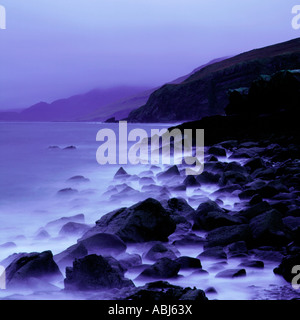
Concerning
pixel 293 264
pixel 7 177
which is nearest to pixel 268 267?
pixel 293 264

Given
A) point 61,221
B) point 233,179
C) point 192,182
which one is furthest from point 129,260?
point 192,182

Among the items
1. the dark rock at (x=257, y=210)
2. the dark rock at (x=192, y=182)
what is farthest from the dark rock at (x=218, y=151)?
the dark rock at (x=257, y=210)

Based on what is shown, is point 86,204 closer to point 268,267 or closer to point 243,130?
point 268,267

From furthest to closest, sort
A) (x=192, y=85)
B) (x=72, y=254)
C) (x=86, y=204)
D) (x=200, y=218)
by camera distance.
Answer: (x=192, y=85)
(x=86, y=204)
(x=200, y=218)
(x=72, y=254)

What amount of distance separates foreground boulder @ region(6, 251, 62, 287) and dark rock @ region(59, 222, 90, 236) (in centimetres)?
170

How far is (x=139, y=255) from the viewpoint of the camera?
4273 mm

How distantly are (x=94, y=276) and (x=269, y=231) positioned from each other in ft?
7.06

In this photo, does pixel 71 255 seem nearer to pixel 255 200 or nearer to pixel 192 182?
pixel 255 200

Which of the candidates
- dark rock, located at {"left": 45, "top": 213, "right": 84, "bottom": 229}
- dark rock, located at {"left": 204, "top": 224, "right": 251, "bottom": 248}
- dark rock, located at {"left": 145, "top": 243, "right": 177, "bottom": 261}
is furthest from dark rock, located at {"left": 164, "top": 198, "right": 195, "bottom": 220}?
dark rock, located at {"left": 45, "top": 213, "right": 84, "bottom": 229}

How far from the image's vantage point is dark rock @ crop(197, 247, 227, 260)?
13.7ft

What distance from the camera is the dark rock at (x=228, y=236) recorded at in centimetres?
453

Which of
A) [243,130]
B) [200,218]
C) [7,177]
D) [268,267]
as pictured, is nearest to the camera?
[268,267]

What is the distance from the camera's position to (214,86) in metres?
95.7
